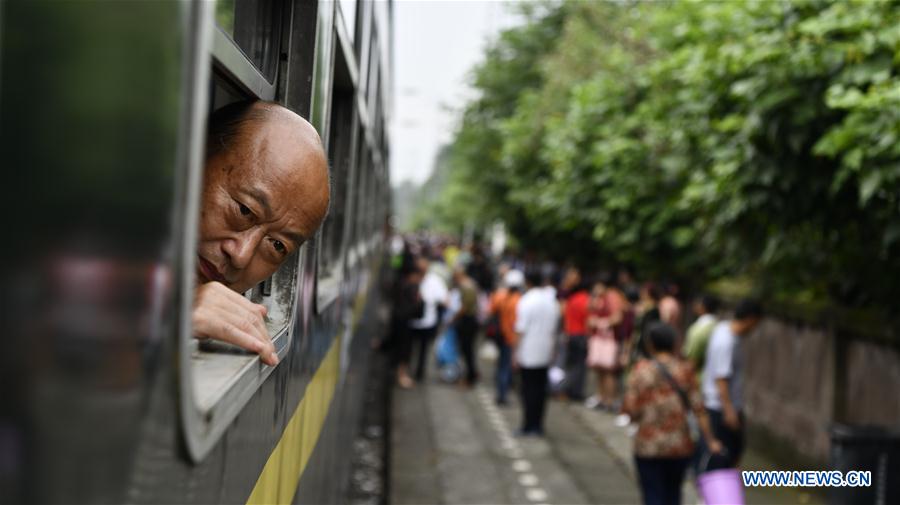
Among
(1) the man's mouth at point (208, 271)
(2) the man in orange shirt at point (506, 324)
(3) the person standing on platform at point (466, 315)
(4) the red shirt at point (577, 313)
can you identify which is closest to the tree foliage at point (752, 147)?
(4) the red shirt at point (577, 313)

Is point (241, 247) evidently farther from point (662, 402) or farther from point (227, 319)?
point (662, 402)

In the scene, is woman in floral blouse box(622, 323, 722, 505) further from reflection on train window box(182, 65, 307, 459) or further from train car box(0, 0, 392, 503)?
train car box(0, 0, 392, 503)

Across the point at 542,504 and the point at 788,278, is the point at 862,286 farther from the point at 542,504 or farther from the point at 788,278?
the point at 542,504

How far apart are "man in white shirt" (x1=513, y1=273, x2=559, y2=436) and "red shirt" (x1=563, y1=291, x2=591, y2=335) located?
8.64 feet

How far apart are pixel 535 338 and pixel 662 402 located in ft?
15.6

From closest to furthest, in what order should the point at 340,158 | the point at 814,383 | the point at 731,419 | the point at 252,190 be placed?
the point at 252,190
the point at 340,158
the point at 731,419
the point at 814,383

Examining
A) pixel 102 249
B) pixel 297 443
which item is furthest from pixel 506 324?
pixel 102 249

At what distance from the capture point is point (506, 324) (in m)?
13.1

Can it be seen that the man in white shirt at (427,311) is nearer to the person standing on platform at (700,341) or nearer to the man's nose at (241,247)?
the person standing on platform at (700,341)

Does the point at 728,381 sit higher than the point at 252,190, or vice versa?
the point at 252,190

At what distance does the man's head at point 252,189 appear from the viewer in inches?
67.3

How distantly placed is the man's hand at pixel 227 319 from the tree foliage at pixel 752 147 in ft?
15.1

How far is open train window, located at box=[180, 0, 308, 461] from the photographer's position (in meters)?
1.17

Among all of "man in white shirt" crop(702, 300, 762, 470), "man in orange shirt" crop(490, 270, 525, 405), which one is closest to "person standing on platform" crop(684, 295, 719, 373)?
"man in white shirt" crop(702, 300, 762, 470)
